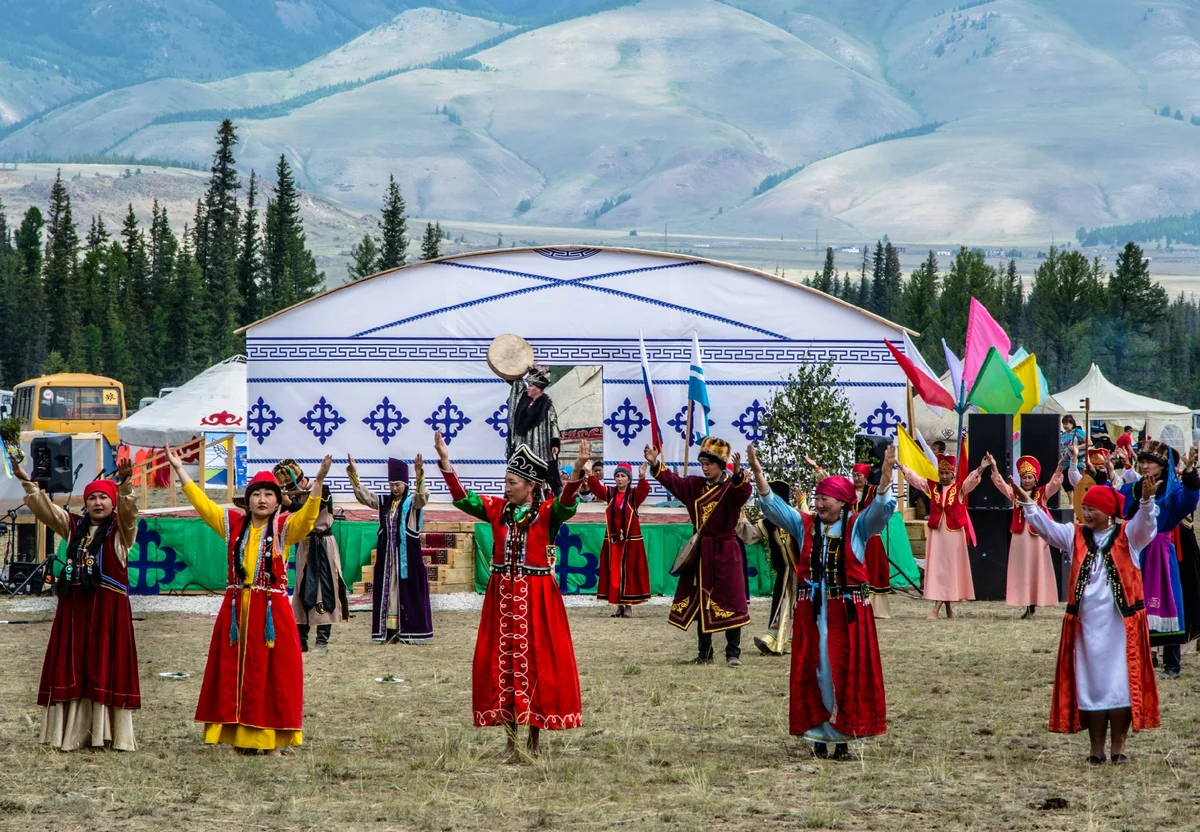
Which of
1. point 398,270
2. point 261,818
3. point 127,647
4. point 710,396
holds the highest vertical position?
point 398,270

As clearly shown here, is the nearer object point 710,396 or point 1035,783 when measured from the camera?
point 1035,783

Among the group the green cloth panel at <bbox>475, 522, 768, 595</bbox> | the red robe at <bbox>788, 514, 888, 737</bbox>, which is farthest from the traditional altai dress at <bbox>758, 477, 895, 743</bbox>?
the green cloth panel at <bbox>475, 522, 768, 595</bbox>

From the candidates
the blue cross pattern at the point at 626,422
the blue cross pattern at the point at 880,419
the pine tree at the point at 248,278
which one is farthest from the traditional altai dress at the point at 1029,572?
the pine tree at the point at 248,278

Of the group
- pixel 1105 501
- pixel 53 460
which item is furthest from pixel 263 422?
pixel 1105 501

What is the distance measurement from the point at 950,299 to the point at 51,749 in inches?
2114

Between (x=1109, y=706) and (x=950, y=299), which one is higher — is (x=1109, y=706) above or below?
below

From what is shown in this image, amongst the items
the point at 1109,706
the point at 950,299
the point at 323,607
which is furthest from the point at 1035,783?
the point at 950,299

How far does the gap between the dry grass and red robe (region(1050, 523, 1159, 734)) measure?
22 cm

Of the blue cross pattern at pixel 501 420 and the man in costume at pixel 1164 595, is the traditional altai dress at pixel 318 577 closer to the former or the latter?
the man in costume at pixel 1164 595

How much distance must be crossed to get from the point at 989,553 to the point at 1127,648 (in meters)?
7.47

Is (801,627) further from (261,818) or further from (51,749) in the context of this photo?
(51,749)

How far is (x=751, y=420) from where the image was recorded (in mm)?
17688

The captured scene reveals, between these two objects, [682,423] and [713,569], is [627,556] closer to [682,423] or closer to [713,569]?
[713,569]

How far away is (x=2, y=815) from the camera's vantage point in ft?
19.8
